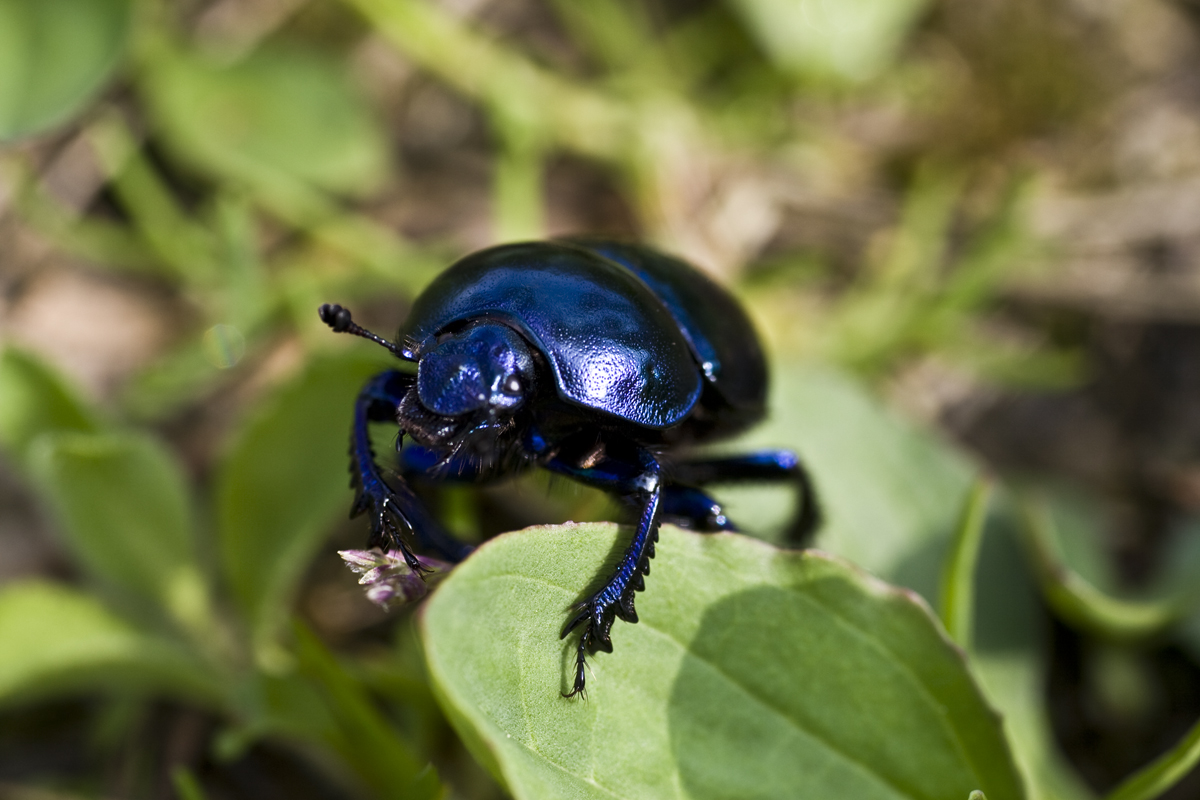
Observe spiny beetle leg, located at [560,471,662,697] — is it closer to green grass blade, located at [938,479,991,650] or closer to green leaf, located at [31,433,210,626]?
green grass blade, located at [938,479,991,650]

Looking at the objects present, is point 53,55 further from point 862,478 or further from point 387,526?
point 862,478

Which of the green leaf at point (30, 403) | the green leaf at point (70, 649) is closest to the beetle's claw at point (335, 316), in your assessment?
the green leaf at point (30, 403)

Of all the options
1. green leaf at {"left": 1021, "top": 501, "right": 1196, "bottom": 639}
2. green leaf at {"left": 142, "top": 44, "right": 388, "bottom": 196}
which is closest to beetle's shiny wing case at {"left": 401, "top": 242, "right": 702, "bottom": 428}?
green leaf at {"left": 1021, "top": 501, "right": 1196, "bottom": 639}

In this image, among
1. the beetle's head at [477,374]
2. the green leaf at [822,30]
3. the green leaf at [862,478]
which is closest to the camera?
the beetle's head at [477,374]

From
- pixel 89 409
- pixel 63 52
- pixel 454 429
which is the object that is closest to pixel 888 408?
pixel 454 429

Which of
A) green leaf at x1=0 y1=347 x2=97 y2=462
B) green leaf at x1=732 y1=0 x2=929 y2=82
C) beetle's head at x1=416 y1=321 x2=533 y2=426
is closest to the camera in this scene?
beetle's head at x1=416 y1=321 x2=533 y2=426

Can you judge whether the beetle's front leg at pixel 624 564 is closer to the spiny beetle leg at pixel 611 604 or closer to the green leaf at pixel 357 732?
the spiny beetle leg at pixel 611 604

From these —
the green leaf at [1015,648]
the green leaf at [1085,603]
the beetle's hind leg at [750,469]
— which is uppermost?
the beetle's hind leg at [750,469]
